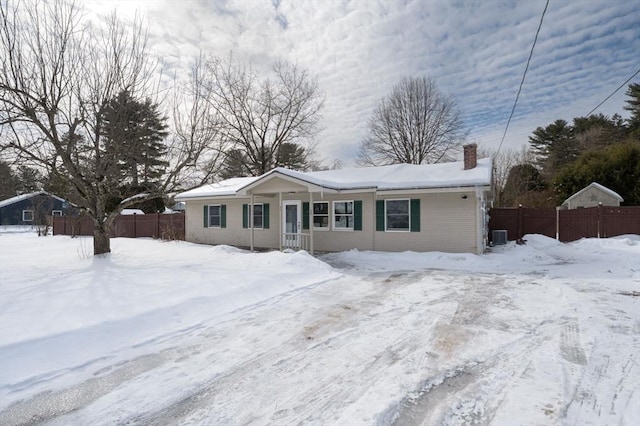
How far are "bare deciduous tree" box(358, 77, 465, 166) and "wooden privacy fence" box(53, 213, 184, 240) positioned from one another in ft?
59.3

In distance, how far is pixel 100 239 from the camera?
1073 cm

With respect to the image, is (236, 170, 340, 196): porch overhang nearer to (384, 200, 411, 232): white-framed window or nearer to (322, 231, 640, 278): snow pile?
(384, 200, 411, 232): white-framed window

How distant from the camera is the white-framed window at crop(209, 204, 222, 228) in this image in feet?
57.5

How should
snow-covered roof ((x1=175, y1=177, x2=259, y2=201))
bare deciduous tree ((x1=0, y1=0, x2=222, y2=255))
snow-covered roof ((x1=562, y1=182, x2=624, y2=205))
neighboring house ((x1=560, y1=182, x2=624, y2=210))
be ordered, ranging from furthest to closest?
neighboring house ((x1=560, y1=182, x2=624, y2=210)) → snow-covered roof ((x1=562, y1=182, x2=624, y2=205)) → snow-covered roof ((x1=175, y1=177, x2=259, y2=201)) → bare deciduous tree ((x1=0, y1=0, x2=222, y2=255))

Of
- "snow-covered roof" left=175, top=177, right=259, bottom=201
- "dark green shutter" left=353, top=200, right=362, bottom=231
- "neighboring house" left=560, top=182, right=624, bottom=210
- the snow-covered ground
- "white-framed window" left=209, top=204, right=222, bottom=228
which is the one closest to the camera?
the snow-covered ground

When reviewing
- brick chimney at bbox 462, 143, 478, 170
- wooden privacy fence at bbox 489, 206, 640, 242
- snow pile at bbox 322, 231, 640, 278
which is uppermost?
brick chimney at bbox 462, 143, 478, 170

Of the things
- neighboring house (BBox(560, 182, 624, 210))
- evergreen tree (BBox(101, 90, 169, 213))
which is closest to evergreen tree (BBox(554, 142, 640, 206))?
neighboring house (BBox(560, 182, 624, 210))

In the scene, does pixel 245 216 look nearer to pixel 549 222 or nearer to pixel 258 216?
pixel 258 216

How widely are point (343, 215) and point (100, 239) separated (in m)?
8.31

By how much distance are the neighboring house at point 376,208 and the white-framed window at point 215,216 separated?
3.98 feet

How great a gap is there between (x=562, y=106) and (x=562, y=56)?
137 inches

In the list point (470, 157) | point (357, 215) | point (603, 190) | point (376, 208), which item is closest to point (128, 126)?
point (357, 215)

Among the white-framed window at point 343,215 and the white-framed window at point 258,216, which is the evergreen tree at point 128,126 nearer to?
the white-framed window at point 258,216

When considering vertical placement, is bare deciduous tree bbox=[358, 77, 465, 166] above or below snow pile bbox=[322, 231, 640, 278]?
above
